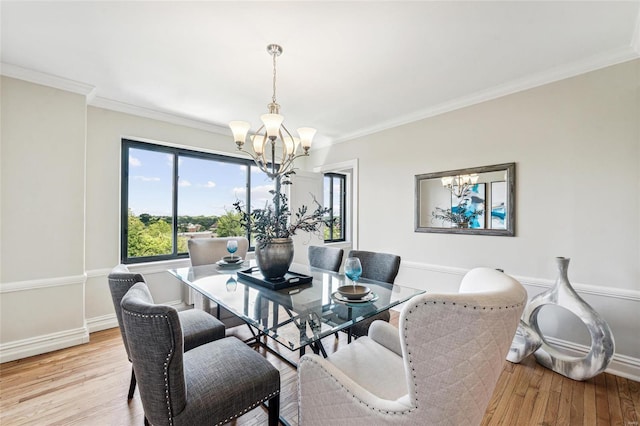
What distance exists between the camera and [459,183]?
298cm

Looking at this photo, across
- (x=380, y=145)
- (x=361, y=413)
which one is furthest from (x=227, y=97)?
(x=361, y=413)

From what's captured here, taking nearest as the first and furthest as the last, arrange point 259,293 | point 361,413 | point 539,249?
1. point 361,413
2. point 259,293
3. point 539,249

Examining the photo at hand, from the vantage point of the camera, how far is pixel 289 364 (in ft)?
7.38

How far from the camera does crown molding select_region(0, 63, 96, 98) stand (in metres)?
2.34

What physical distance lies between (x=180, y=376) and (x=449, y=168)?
308 centimetres

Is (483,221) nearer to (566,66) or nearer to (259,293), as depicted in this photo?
(566,66)

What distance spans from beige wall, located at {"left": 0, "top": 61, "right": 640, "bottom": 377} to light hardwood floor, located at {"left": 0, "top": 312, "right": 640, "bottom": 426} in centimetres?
39

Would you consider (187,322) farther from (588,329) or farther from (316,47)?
(588,329)

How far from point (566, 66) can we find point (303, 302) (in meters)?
2.90

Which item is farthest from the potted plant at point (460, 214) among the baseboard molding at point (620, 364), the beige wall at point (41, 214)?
the beige wall at point (41, 214)

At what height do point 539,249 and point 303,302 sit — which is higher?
point 539,249

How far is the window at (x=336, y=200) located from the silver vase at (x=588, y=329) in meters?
3.69

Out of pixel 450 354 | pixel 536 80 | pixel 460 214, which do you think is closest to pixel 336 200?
pixel 460 214

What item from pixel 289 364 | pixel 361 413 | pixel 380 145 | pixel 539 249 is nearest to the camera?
pixel 361 413
